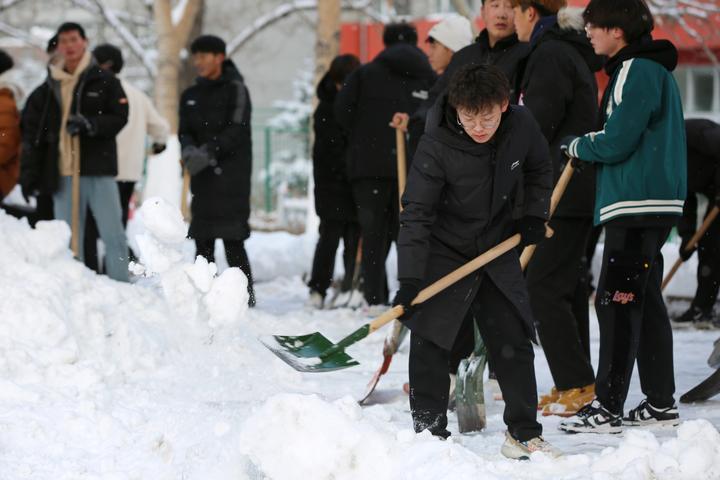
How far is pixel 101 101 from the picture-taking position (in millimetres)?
8195

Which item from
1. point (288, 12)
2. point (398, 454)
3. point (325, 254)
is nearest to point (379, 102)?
point (325, 254)

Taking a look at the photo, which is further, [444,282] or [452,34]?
[452,34]

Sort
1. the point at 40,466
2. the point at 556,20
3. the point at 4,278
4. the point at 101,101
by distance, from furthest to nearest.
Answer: the point at 101,101
the point at 4,278
the point at 556,20
the point at 40,466

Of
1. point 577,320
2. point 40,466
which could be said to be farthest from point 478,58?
point 40,466

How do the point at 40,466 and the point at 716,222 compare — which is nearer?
the point at 40,466

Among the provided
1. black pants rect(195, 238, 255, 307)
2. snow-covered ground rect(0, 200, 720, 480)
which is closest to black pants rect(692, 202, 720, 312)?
snow-covered ground rect(0, 200, 720, 480)

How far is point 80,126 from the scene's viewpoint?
8.04 meters

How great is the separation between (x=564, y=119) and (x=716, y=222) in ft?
10.8

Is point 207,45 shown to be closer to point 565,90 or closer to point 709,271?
point 565,90

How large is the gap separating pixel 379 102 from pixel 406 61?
0.35 m

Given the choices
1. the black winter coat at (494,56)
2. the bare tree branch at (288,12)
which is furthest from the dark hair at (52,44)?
the bare tree branch at (288,12)

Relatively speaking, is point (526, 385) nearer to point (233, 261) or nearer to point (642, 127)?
point (642, 127)

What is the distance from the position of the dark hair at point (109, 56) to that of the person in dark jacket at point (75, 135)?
3.71 ft

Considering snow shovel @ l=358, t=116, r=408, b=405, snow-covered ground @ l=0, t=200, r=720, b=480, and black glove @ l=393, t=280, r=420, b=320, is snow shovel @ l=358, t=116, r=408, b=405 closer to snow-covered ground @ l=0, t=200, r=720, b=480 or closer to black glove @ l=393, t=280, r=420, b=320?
snow-covered ground @ l=0, t=200, r=720, b=480
